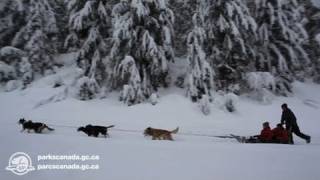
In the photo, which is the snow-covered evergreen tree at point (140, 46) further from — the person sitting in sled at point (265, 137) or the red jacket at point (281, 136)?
the red jacket at point (281, 136)

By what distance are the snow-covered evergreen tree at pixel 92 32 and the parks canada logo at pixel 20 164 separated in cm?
852

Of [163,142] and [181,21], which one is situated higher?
[181,21]

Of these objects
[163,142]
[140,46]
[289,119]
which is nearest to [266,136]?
[289,119]

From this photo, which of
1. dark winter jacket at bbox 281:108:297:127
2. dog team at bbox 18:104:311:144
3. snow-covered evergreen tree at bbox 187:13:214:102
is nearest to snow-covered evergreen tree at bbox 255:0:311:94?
snow-covered evergreen tree at bbox 187:13:214:102

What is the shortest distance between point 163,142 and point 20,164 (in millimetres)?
4092

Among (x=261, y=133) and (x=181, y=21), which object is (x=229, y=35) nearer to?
(x=181, y=21)

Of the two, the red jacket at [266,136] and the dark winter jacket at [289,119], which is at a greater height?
the dark winter jacket at [289,119]

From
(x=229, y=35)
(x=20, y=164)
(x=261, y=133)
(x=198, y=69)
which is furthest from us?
(x=229, y=35)

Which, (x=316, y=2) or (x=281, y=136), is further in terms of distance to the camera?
(x=316, y=2)

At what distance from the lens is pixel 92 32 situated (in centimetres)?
1686

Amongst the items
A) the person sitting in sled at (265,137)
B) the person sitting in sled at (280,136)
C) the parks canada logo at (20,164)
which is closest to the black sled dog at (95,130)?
the parks canada logo at (20,164)

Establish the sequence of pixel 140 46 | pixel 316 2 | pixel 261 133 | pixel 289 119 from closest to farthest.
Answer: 1. pixel 261 133
2. pixel 289 119
3. pixel 140 46
4. pixel 316 2

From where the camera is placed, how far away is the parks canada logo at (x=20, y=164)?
23.6 feet

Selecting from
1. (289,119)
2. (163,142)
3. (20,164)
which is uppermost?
(289,119)
